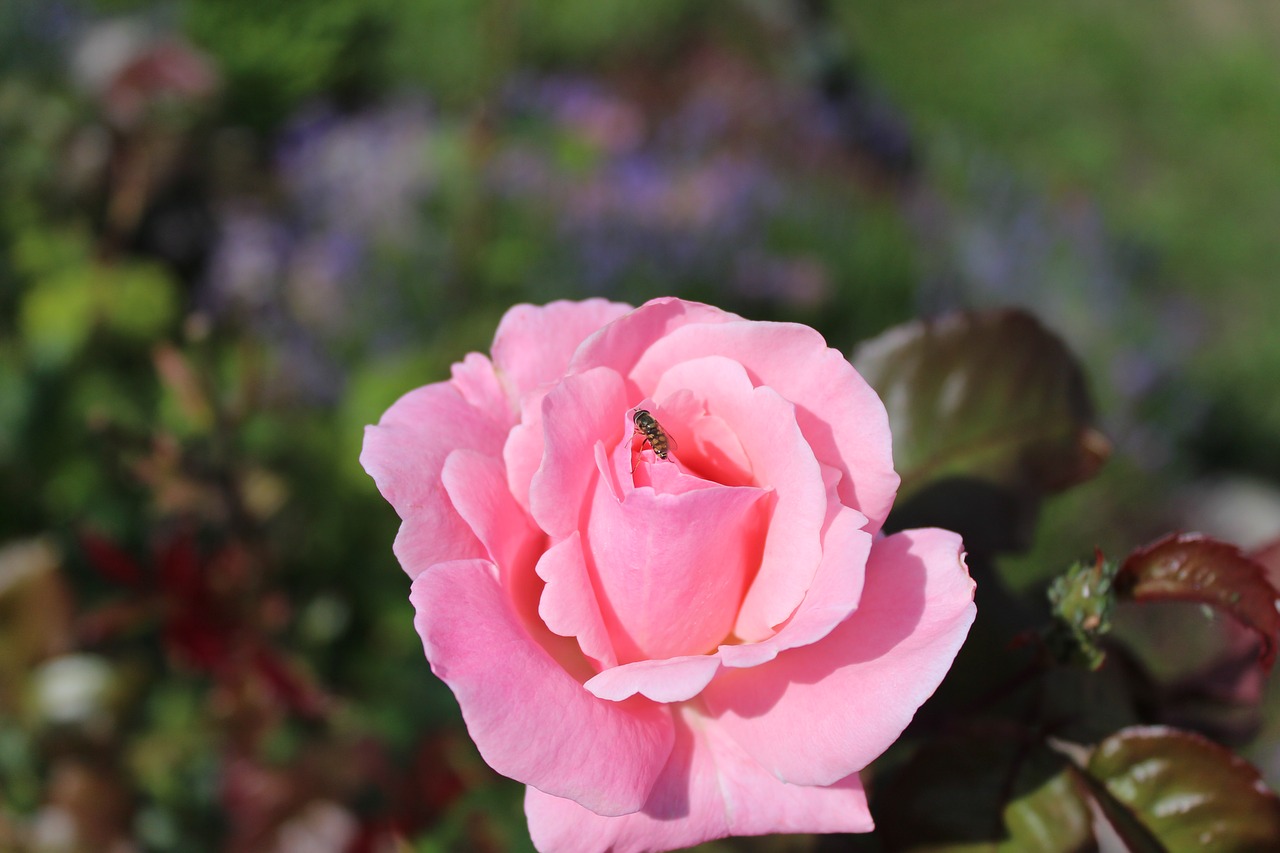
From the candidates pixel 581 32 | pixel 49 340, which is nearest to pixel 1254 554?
pixel 49 340

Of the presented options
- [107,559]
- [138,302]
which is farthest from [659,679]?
[138,302]

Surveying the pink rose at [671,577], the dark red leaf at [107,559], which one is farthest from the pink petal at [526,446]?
the dark red leaf at [107,559]

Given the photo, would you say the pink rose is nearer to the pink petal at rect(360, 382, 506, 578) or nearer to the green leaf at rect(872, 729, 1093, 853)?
the pink petal at rect(360, 382, 506, 578)

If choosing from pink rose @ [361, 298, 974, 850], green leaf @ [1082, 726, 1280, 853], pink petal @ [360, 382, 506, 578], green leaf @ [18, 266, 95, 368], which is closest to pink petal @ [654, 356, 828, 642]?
pink rose @ [361, 298, 974, 850]

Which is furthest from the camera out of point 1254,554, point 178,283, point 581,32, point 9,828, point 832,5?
point 832,5

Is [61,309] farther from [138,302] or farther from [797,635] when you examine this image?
[797,635]

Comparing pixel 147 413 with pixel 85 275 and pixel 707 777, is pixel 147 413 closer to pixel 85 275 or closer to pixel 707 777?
pixel 85 275

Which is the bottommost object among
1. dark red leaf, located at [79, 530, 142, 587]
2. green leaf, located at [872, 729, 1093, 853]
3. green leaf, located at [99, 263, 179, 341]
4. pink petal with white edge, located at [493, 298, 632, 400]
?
green leaf, located at [99, 263, 179, 341]
